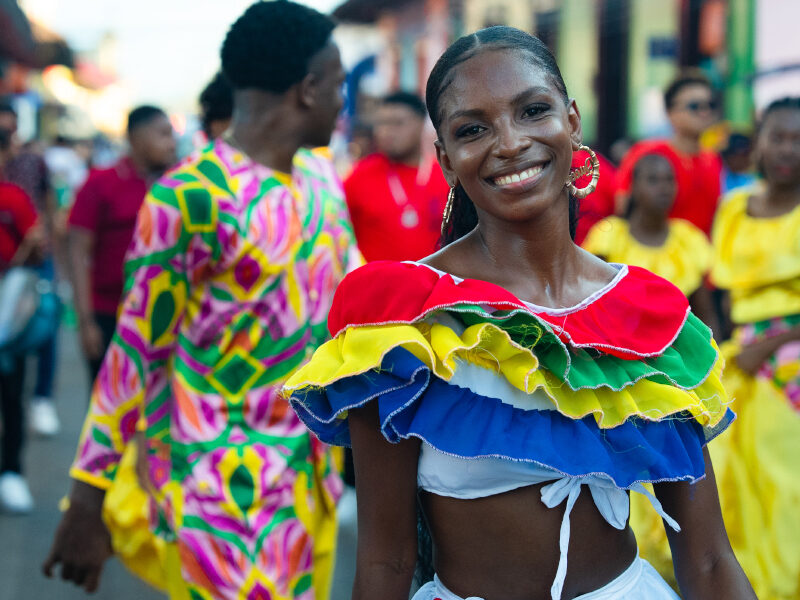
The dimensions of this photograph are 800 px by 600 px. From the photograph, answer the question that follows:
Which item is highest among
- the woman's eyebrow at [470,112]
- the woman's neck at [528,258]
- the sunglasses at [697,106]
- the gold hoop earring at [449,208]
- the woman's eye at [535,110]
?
the sunglasses at [697,106]

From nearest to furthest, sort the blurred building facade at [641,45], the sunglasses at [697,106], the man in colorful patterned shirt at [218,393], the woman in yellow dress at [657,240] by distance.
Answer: the man in colorful patterned shirt at [218,393] → the woman in yellow dress at [657,240] → the sunglasses at [697,106] → the blurred building facade at [641,45]

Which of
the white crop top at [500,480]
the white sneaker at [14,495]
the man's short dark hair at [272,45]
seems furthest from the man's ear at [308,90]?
the white sneaker at [14,495]

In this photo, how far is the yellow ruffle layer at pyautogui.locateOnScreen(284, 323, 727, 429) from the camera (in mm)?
1890

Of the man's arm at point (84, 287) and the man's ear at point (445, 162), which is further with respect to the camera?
the man's arm at point (84, 287)

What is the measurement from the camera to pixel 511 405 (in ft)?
6.42

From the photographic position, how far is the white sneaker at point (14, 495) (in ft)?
21.4

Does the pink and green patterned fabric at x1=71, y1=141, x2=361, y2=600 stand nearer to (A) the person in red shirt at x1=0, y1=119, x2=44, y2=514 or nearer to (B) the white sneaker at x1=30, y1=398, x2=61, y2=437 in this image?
(A) the person in red shirt at x1=0, y1=119, x2=44, y2=514

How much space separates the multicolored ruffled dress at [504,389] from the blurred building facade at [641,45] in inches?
323

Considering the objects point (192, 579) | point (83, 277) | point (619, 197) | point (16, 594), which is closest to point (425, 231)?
point (619, 197)

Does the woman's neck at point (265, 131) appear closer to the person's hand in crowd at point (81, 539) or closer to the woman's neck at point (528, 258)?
the person's hand in crowd at point (81, 539)

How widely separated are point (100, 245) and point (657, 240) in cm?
320

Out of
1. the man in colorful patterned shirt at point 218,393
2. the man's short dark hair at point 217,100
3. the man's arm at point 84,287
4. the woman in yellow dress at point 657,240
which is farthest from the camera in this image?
the man's arm at point 84,287

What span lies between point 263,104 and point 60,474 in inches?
189

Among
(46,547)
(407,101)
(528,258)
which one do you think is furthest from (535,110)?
(407,101)
